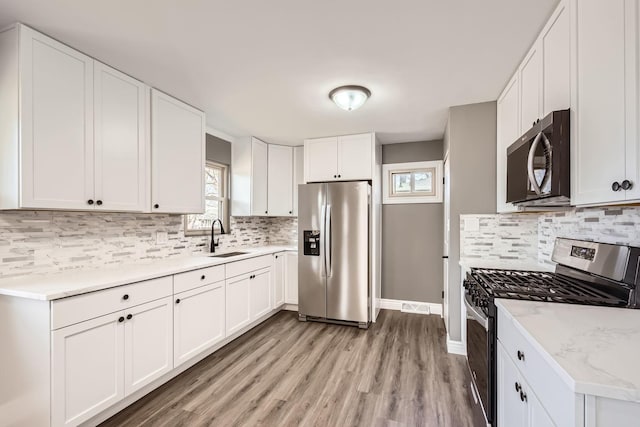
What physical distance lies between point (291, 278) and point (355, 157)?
181 cm

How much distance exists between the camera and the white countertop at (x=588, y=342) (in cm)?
68

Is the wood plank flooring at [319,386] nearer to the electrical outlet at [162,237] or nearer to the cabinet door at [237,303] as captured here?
the cabinet door at [237,303]

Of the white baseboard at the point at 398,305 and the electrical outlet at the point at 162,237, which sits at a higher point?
the electrical outlet at the point at 162,237

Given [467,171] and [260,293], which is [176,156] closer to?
[260,293]

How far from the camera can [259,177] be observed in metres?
3.96

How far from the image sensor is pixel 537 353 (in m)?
0.95

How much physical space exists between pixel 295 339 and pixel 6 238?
7.95 ft

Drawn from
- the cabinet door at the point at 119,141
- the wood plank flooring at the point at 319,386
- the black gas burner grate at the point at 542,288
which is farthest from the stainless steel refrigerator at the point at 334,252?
the cabinet door at the point at 119,141

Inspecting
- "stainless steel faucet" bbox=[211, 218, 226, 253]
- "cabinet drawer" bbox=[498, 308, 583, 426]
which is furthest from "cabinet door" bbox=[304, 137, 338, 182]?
"cabinet drawer" bbox=[498, 308, 583, 426]

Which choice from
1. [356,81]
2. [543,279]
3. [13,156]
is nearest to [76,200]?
[13,156]

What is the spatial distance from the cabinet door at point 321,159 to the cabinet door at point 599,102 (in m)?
2.60

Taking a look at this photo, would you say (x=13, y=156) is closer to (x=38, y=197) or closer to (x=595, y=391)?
(x=38, y=197)

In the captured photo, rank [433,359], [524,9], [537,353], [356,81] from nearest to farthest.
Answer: [537,353], [524,9], [356,81], [433,359]

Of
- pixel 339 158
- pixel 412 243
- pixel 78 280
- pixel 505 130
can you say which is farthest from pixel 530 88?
pixel 78 280
